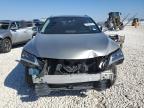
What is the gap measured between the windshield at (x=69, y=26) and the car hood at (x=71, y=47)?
641 mm

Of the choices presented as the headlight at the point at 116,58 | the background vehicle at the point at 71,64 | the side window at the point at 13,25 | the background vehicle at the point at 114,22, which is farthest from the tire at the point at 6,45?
the background vehicle at the point at 114,22

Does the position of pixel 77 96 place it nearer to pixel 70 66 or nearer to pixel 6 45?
pixel 70 66

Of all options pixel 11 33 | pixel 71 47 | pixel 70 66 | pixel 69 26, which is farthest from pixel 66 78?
pixel 11 33

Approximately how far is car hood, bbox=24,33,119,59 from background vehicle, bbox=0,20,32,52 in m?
6.28

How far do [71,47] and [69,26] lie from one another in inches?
70.4

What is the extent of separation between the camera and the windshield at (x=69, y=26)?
267 inches

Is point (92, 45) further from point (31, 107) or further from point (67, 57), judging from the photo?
point (31, 107)

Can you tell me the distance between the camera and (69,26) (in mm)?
7062

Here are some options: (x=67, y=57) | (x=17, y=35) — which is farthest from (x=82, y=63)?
(x=17, y=35)

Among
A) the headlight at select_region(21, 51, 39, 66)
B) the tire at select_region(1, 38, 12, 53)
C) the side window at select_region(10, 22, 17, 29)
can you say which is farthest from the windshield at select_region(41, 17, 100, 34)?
the side window at select_region(10, 22, 17, 29)

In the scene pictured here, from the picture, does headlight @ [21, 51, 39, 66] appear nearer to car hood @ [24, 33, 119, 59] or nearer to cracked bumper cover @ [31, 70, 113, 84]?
car hood @ [24, 33, 119, 59]

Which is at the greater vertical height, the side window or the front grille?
the front grille

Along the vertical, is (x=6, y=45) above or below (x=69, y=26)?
below

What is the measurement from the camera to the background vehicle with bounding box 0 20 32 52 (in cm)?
1206
